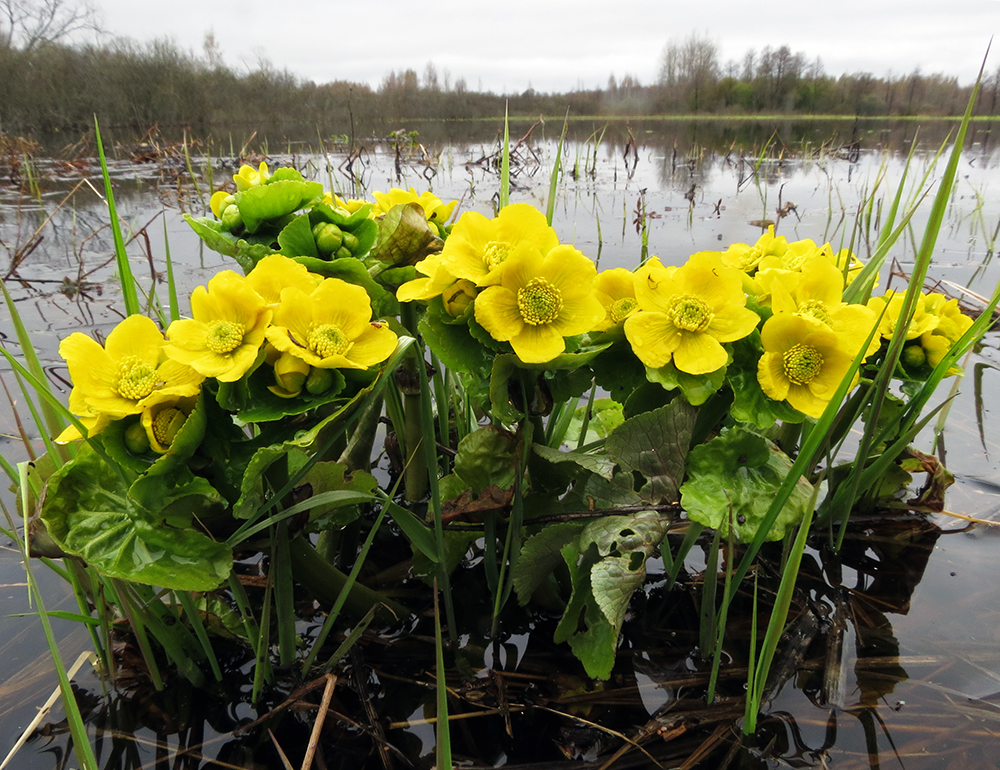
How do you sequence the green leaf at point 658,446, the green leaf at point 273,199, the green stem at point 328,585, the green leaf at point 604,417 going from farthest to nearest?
the green leaf at point 604,417, the green leaf at point 273,199, the green stem at point 328,585, the green leaf at point 658,446

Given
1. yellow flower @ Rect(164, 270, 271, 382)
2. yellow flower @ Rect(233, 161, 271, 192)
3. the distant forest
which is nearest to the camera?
yellow flower @ Rect(164, 270, 271, 382)

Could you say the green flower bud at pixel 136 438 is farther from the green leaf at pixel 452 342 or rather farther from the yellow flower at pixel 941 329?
the yellow flower at pixel 941 329

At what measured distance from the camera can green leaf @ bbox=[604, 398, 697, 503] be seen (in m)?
1.04

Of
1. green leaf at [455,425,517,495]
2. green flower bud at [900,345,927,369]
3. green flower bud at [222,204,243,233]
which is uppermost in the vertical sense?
green flower bud at [222,204,243,233]

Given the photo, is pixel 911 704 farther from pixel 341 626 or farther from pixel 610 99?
pixel 610 99

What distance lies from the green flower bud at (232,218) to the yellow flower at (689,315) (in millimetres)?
889

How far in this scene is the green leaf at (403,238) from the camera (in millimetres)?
1273

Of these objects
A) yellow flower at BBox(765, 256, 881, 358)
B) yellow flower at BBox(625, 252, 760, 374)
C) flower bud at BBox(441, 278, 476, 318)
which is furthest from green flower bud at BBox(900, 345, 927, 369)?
flower bud at BBox(441, 278, 476, 318)

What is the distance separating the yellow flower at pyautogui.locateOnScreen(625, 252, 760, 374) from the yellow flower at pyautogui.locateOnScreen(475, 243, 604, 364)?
83mm

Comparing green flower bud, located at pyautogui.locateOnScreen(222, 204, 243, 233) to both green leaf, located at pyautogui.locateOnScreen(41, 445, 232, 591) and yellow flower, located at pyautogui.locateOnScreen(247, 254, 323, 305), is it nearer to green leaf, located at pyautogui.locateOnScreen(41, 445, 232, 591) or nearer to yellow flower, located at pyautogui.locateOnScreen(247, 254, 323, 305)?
yellow flower, located at pyautogui.locateOnScreen(247, 254, 323, 305)

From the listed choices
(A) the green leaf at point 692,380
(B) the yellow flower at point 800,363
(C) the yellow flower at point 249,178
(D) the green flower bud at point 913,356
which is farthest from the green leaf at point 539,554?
(C) the yellow flower at point 249,178

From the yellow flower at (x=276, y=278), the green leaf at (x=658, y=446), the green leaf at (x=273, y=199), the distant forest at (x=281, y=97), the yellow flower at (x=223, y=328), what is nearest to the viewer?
the yellow flower at (x=223, y=328)

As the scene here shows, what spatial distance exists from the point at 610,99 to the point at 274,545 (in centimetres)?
4437

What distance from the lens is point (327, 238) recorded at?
4.07 ft
